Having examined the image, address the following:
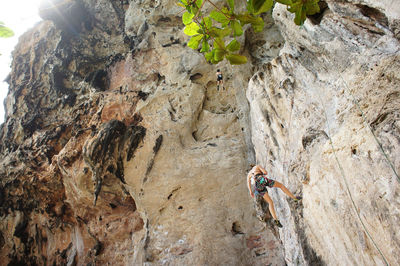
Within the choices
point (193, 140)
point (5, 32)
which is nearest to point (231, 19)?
point (5, 32)

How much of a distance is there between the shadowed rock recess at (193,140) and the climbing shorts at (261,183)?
408 mm

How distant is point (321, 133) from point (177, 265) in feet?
15.0

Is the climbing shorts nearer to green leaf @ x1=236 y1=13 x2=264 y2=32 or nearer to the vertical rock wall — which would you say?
the vertical rock wall

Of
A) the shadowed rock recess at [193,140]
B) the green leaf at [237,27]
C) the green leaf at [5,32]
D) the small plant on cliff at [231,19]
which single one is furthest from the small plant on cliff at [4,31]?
the green leaf at [237,27]

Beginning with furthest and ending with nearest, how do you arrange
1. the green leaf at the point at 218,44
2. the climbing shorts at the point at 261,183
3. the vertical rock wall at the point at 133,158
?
the vertical rock wall at the point at 133,158 → the climbing shorts at the point at 261,183 → the green leaf at the point at 218,44

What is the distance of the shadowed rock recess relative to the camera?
2.86 metres

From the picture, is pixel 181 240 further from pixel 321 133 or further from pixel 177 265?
pixel 321 133

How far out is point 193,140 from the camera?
304 inches

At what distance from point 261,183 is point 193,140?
134 inches

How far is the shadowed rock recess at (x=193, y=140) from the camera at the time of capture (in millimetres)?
2863

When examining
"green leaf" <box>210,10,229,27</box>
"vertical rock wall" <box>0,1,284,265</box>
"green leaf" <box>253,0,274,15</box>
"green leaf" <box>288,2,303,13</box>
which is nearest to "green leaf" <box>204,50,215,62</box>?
"green leaf" <box>210,10,229,27</box>

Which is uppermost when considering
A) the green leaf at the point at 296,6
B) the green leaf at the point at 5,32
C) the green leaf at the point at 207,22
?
the green leaf at the point at 5,32

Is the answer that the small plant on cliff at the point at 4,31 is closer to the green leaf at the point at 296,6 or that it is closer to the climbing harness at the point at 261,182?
the green leaf at the point at 296,6

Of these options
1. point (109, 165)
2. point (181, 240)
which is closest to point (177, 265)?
point (181, 240)
